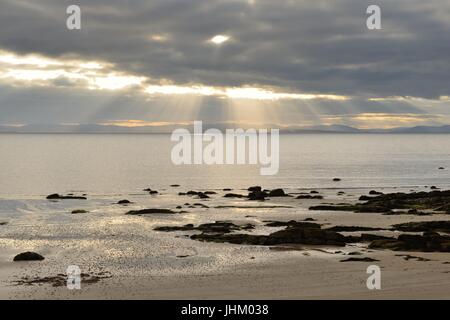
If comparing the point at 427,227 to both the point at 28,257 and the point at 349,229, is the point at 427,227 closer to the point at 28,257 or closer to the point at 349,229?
the point at 349,229

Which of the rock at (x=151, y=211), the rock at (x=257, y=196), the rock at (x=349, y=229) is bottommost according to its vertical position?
the rock at (x=349, y=229)

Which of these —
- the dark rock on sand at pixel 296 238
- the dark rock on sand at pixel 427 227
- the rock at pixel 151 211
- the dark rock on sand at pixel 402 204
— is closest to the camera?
the dark rock on sand at pixel 296 238

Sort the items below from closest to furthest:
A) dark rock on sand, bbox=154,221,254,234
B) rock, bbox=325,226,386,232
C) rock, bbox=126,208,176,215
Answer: dark rock on sand, bbox=154,221,254,234
rock, bbox=325,226,386,232
rock, bbox=126,208,176,215

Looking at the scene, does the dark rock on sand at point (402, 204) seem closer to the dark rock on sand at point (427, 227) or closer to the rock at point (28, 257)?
the dark rock on sand at point (427, 227)

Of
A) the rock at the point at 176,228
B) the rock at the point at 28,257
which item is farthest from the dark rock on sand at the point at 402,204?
the rock at the point at 28,257

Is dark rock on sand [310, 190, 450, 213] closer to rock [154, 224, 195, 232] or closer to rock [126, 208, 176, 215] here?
rock [126, 208, 176, 215]

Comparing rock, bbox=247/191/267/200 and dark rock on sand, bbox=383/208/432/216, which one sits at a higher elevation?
rock, bbox=247/191/267/200

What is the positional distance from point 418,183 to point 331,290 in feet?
293

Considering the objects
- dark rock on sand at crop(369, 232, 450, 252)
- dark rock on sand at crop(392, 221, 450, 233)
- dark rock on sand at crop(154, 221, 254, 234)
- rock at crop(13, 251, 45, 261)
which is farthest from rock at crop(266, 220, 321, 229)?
rock at crop(13, 251, 45, 261)

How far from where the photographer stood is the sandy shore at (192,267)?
2798 centimetres

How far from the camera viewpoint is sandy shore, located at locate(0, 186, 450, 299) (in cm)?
2798
